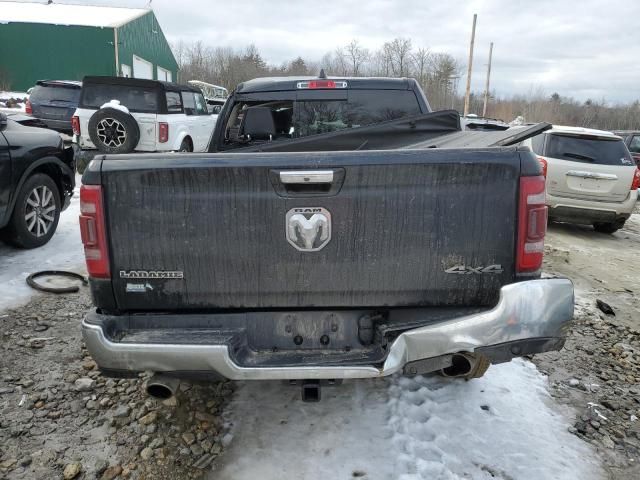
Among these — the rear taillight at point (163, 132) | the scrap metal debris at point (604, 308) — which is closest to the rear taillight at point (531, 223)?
the scrap metal debris at point (604, 308)

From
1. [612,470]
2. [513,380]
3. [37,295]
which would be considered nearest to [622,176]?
[513,380]

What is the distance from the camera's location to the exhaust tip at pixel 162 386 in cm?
248

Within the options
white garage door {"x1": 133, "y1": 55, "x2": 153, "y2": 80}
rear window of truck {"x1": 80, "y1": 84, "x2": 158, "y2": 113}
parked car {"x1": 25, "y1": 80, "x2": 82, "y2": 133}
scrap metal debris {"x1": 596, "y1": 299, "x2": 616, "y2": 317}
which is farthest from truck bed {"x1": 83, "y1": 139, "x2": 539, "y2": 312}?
white garage door {"x1": 133, "y1": 55, "x2": 153, "y2": 80}

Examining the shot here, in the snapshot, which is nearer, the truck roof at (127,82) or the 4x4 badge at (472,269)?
the 4x4 badge at (472,269)

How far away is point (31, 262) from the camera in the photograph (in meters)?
5.50

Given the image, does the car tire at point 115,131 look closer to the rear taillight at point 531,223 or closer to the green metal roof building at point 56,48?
the rear taillight at point 531,223

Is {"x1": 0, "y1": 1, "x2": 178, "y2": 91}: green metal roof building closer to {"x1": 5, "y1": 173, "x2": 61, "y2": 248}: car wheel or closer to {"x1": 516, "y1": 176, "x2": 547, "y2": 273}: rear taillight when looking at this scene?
{"x1": 5, "y1": 173, "x2": 61, "y2": 248}: car wheel

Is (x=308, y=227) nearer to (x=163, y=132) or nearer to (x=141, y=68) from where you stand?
(x=163, y=132)

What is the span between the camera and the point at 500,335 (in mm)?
2291

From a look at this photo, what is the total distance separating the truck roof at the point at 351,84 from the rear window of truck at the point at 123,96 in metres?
6.72

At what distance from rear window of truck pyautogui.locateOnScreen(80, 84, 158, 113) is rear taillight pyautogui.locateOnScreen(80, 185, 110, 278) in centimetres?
868

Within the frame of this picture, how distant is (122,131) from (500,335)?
8817mm

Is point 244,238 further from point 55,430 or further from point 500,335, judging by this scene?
point 55,430

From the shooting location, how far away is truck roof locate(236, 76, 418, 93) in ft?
13.9
